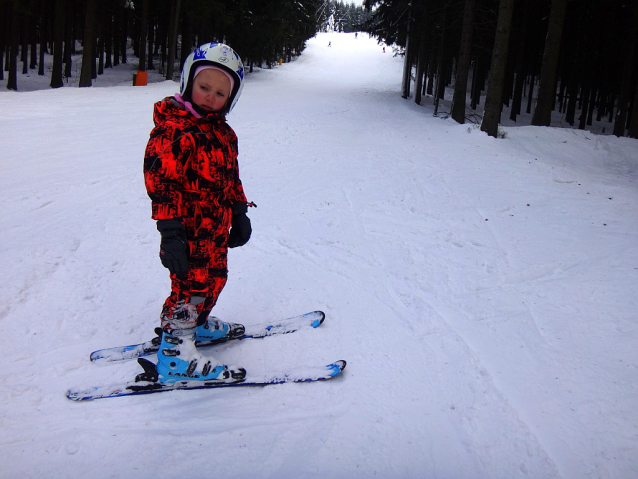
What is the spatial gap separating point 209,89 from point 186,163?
48cm

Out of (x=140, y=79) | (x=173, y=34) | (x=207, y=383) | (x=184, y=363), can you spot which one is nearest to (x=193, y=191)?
(x=184, y=363)

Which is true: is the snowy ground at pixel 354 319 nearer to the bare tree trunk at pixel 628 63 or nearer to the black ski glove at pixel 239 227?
the black ski glove at pixel 239 227

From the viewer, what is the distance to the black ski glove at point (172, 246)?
221 cm

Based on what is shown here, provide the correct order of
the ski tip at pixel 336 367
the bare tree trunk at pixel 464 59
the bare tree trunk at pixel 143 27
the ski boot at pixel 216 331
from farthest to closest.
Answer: the bare tree trunk at pixel 143 27 < the bare tree trunk at pixel 464 59 < the ski boot at pixel 216 331 < the ski tip at pixel 336 367

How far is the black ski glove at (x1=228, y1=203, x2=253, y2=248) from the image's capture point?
2864 millimetres

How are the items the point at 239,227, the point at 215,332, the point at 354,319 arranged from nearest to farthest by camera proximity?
the point at 239,227
the point at 215,332
the point at 354,319

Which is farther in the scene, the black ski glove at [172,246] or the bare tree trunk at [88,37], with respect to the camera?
the bare tree trunk at [88,37]

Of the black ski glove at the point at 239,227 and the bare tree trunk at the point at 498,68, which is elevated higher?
the bare tree trunk at the point at 498,68

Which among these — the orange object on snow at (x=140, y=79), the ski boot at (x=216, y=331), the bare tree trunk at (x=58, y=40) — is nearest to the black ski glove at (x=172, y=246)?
the ski boot at (x=216, y=331)

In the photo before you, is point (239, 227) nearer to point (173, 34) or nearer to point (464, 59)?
point (464, 59)

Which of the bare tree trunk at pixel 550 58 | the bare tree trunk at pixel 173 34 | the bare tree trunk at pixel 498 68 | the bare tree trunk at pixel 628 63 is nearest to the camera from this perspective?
the bare tree trunk at pixel 498 68

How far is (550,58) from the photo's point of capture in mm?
11211

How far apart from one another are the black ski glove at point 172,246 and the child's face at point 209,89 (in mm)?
763

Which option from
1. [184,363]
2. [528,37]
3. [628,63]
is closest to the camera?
[184,363]
